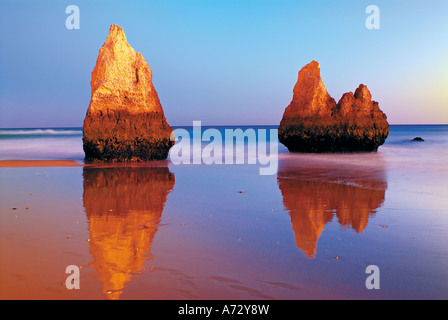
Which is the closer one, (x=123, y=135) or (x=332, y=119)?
(x=123, y=135)

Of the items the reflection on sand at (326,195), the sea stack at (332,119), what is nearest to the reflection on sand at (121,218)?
the reflection on sand at (326,195)

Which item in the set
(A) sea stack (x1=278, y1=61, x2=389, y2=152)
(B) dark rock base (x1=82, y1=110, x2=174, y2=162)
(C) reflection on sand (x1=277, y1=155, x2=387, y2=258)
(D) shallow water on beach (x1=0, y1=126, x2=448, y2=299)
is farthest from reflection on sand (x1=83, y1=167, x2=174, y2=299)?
(A) sea stack (x1=278, y1=61, x2=389, y2=152)

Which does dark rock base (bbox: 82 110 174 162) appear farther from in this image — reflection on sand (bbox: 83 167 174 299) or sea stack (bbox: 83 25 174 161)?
reflection on sand (bbox: 83 167 174 299)

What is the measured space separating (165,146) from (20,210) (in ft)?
30.3

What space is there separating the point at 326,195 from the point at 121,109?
366 inches

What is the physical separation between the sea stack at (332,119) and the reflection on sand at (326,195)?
481 centimetres

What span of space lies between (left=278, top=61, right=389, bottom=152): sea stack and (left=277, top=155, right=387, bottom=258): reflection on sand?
4.81 metres

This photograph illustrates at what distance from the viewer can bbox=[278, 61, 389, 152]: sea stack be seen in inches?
772

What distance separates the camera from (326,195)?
28.7 feet

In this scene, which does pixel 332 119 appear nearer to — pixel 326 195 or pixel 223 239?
pixel 326 195

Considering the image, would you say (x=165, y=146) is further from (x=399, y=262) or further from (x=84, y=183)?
(x=399, y=262)

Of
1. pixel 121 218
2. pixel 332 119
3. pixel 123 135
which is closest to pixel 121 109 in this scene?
pixel 123 135
